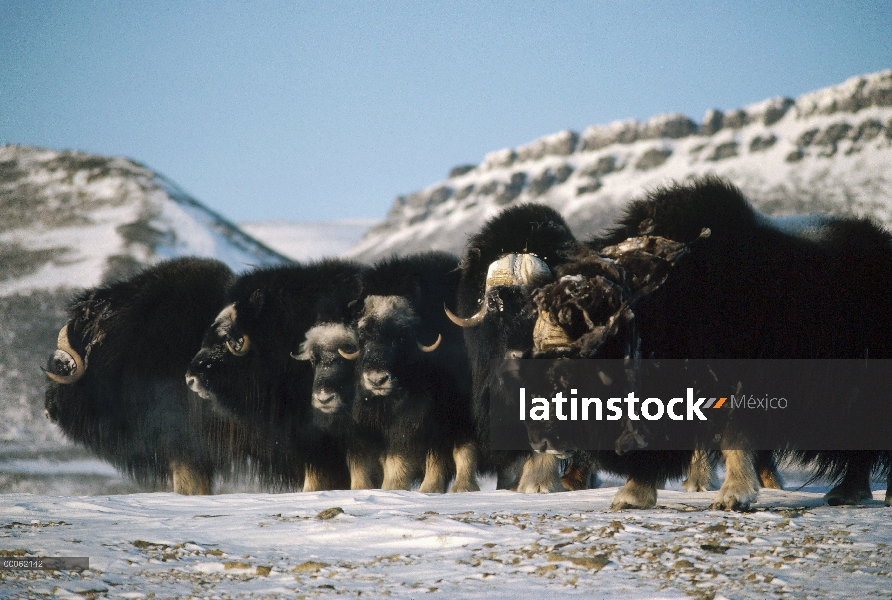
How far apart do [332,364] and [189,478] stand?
1.46m

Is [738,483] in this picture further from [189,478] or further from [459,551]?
[189,478]

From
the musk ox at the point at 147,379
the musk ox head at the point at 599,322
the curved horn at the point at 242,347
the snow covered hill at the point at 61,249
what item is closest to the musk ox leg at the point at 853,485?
the musk ox head at the point at 599,322

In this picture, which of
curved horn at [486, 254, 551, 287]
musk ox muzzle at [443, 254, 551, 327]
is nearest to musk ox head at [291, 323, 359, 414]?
musk ox muzzle at [443, 254, 551, 327]

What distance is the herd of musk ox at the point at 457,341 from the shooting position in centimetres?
398

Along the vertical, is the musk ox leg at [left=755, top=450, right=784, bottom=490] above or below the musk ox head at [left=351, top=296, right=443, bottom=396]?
below

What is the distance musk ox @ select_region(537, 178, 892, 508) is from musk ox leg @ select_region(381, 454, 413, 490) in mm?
2118

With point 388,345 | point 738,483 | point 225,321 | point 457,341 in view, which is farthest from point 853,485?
point 225,321

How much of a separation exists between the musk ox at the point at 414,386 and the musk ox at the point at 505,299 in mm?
229

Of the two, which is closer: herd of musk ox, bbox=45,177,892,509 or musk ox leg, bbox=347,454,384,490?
herd of musk ox, bbox=45,177,892,509

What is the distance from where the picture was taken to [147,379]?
662 centimetres

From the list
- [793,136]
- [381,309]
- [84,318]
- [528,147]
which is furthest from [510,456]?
[528,147]

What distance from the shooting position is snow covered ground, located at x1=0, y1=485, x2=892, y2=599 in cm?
274

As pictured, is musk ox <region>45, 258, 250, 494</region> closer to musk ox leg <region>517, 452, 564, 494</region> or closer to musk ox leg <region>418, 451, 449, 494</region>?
musk ox leg <region>418, 451, 449, 494</region>

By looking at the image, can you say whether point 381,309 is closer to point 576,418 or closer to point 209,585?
point 576,418
